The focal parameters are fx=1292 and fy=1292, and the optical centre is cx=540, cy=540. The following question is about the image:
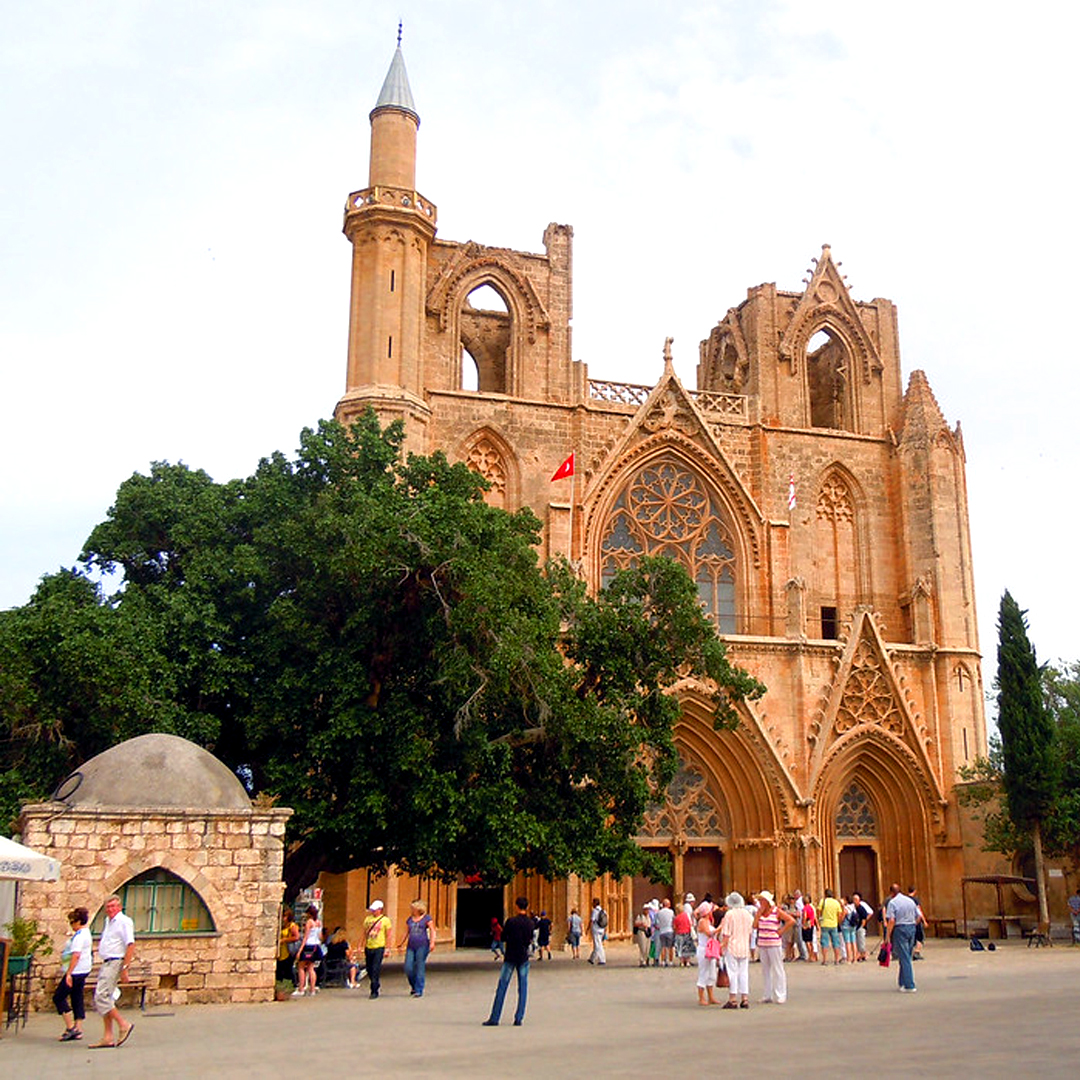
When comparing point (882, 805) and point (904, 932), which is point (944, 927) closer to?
point (882, 805)

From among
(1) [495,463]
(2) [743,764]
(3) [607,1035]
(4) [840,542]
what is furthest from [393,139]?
(3) [607,1035]

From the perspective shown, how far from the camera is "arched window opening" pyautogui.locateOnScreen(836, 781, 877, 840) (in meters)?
33.3

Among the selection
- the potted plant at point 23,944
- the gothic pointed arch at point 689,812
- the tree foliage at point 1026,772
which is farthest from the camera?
the gothic pointed arch at point 689,812

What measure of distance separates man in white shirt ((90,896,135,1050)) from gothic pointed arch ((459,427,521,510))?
21.4m

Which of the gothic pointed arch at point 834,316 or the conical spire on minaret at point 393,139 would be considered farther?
the gothic pointed arch at point 834,316

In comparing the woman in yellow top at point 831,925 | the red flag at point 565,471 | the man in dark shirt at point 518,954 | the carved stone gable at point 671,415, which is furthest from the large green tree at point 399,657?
the carved stone gable at point 671,415

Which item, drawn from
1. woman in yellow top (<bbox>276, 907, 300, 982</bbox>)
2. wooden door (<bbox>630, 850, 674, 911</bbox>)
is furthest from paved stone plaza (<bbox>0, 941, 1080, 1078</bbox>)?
wooden door (<bbox>630, 850, 674, 911</bbox>)

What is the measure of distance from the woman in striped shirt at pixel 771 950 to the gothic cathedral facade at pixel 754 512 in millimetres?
14096

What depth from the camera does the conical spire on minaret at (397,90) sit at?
114ft

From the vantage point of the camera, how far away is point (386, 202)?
33.4 m

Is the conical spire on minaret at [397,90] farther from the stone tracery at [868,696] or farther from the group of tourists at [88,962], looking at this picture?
the group of tourists at [88,962]

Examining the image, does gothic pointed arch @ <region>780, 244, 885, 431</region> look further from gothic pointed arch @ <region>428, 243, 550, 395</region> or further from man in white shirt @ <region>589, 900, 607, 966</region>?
man in white shirt @ <region>589, 900, 607, 966</region>

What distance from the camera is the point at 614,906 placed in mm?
30594

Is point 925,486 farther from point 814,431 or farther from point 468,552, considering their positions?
point 468,552
